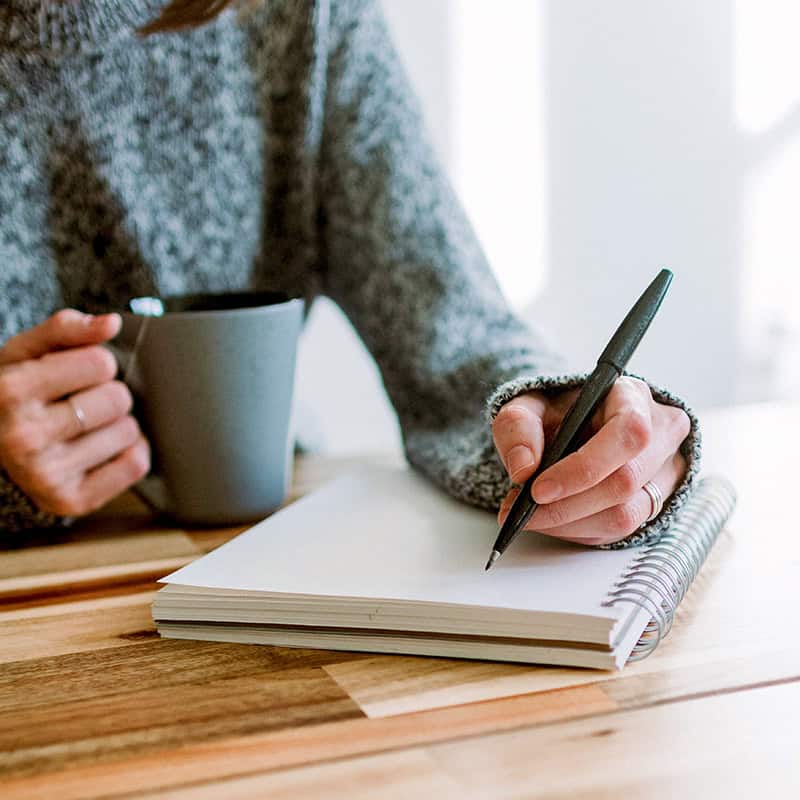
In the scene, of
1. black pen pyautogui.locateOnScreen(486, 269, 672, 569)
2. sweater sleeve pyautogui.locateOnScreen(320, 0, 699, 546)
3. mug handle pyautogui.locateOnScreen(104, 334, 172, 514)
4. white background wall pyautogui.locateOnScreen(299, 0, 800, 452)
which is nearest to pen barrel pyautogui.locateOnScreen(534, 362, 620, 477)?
black pen pyautogui.locateOnScreen(486, 269, 672, 569)

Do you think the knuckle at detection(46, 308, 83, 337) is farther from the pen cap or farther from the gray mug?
the pen cap

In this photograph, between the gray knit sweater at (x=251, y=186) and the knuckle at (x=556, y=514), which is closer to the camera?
the knuckle at (x=556, y=514)

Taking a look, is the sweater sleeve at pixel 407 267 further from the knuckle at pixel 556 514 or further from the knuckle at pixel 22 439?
the knuckle at pixel 22 439

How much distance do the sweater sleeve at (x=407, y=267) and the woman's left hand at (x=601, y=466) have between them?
0.13 metres

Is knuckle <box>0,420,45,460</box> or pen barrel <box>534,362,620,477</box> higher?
pen barrel <box>534,362,620,477</box>

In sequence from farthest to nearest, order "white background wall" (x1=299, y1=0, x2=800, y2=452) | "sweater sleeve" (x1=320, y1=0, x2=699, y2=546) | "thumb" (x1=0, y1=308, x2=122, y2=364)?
"white background wall" (x1=299, y1=0, x2=800, y2=452) < "sweater sleeve" (x1=320, y1=0, x2=699, y2=546) < "thumb" (x1=0, y1=308, x2=122, y2=364)

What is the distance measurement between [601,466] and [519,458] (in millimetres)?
39

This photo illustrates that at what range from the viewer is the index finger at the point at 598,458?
0.48 m

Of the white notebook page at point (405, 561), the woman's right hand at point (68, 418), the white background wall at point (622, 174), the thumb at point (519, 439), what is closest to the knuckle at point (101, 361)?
the woman's right hand at point (68, 418)

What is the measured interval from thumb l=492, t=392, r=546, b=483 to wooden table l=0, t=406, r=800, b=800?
0.32 feet

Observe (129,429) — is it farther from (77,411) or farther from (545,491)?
(545,491)

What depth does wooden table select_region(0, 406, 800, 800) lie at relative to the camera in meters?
0.34

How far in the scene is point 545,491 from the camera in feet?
1.57

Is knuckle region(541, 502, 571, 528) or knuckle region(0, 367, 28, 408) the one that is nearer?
knuckle region(541, 502, 571, 528)
